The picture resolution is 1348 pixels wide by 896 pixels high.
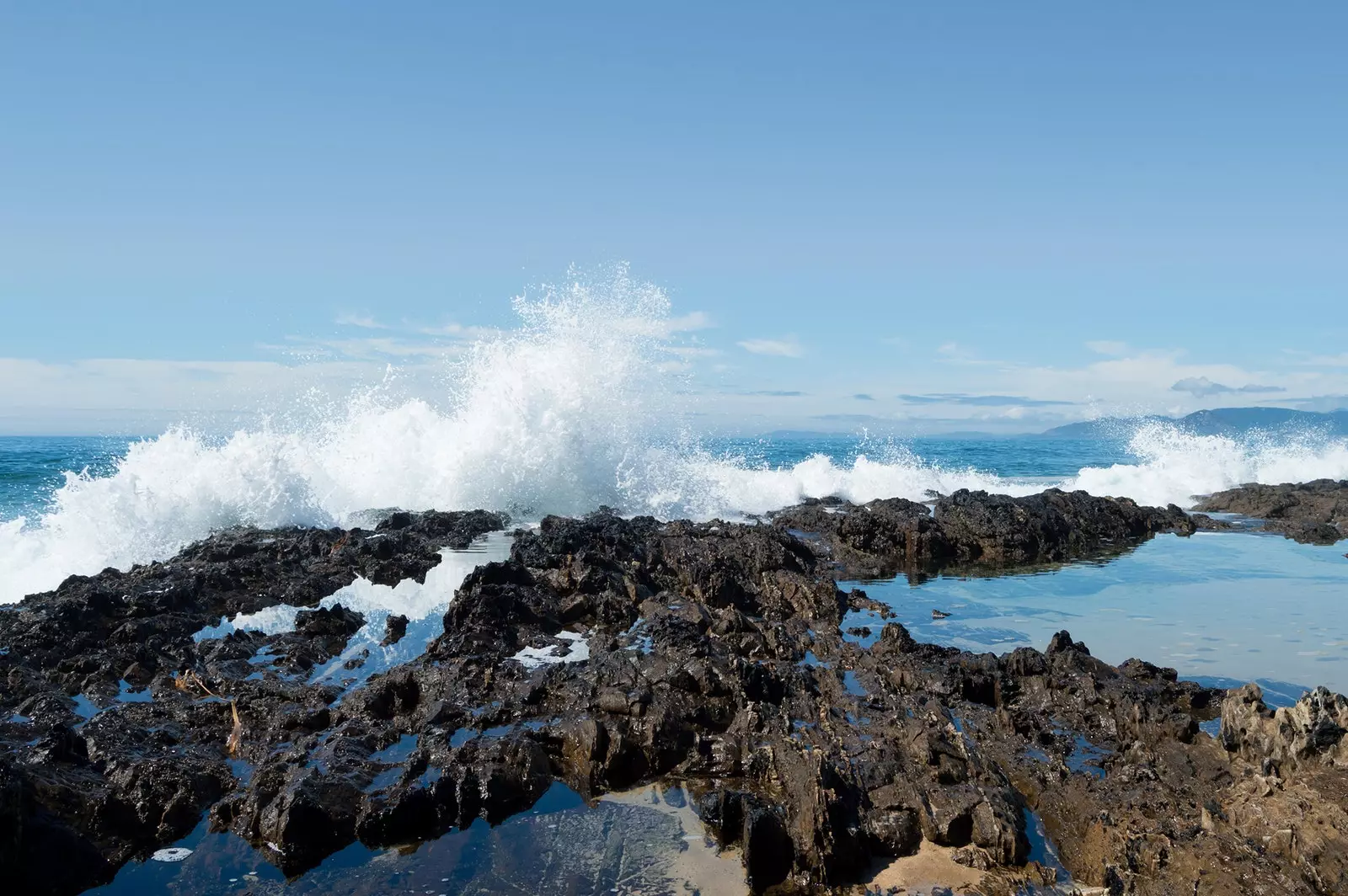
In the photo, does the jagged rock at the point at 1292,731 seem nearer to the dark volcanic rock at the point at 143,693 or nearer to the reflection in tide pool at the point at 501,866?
the reflection in tide pool at the point at 501,866

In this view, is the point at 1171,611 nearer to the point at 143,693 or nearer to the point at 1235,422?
the point at 143,693

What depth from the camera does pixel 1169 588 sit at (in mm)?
11469

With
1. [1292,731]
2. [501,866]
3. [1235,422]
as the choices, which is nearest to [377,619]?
[501,866]

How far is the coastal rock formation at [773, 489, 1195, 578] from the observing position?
14102mm

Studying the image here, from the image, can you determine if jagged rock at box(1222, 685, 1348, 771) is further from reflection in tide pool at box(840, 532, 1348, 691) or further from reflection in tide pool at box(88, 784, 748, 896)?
reflection in tide pool at box(88, 784, 748, 896)

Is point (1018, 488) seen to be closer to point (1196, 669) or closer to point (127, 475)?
point (1196, 669)

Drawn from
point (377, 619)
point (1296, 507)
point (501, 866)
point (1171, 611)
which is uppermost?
point (1296, 507)

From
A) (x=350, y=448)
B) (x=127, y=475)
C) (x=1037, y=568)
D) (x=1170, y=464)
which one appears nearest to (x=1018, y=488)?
(x=1170, y=464)

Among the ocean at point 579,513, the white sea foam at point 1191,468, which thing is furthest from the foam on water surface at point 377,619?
the white sea foam at point 1191,468

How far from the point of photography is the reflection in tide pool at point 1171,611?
8180 millimetres

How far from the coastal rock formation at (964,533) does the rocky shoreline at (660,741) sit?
466 cm

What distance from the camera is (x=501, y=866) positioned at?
182 inches

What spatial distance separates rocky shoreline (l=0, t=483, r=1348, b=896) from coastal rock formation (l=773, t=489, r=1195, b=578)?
4.66m

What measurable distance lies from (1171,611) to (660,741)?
740cm
